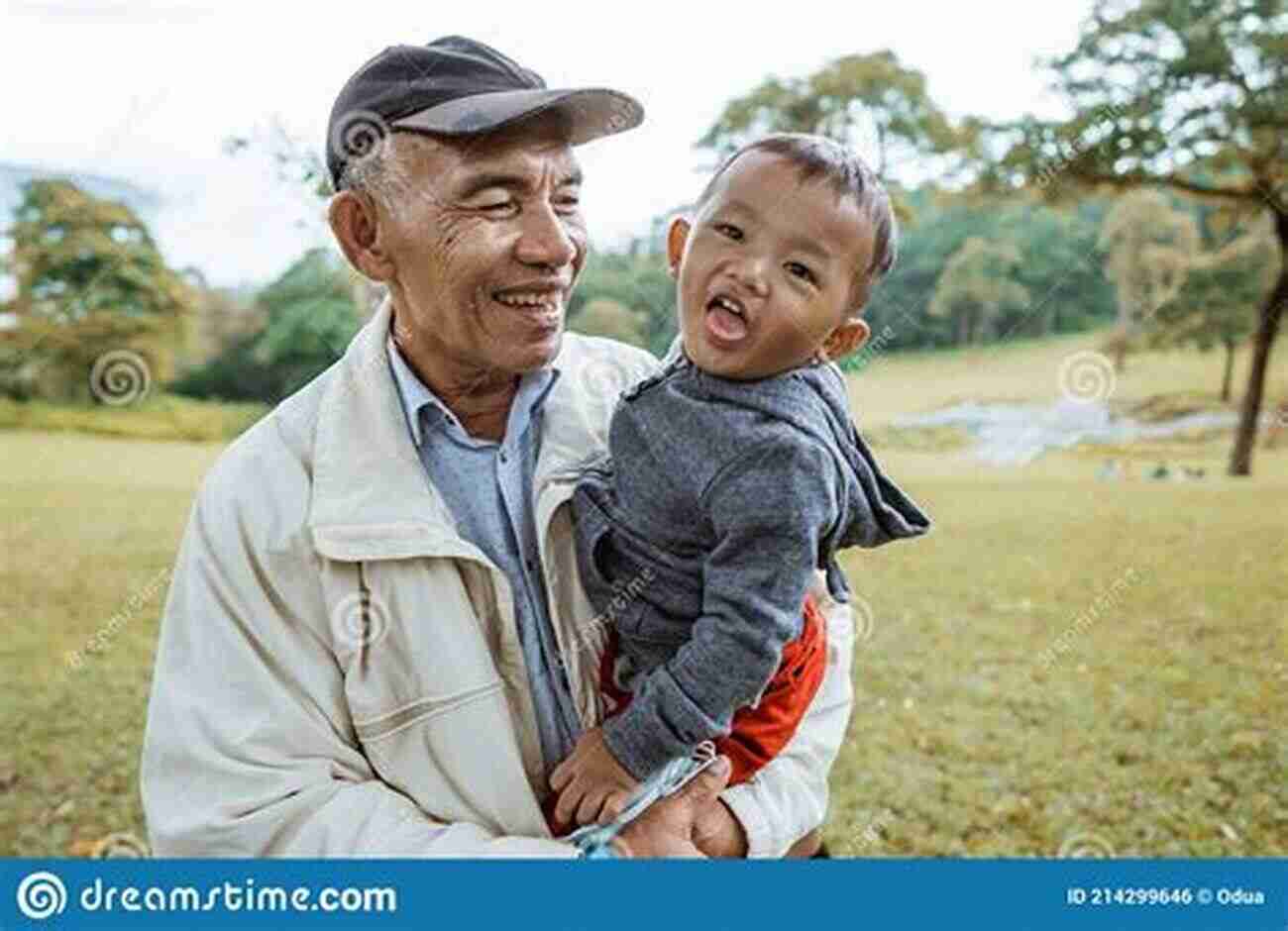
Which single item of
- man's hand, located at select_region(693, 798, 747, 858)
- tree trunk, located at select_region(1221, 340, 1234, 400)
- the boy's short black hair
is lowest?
man's hand, located at select_region(693, 798, 747, 858)

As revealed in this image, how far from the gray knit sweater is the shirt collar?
0.38 feet

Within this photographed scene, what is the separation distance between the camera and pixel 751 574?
1.61 meters

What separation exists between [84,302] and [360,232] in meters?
0.77

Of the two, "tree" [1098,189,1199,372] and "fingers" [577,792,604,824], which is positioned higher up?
"tree" [1098,189,1199,372]

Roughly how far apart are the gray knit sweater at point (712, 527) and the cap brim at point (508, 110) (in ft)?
0.94

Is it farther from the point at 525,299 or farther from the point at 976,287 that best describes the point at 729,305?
the point at 976,287

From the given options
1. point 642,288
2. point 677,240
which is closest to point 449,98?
point 677,240

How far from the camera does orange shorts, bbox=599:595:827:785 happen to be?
→ 1.75m

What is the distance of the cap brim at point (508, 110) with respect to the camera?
5.50 feet

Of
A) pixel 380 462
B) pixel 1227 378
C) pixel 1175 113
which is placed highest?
pixel 1175 113

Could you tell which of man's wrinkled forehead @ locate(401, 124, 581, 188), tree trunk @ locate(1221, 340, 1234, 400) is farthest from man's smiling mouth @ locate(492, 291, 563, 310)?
tree trunk @ locate(1221, 340, 1234, 400)

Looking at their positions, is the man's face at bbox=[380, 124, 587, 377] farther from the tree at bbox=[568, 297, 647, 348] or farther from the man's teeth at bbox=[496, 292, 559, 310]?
the tree at bbox=[568, 297, 647, 348]
